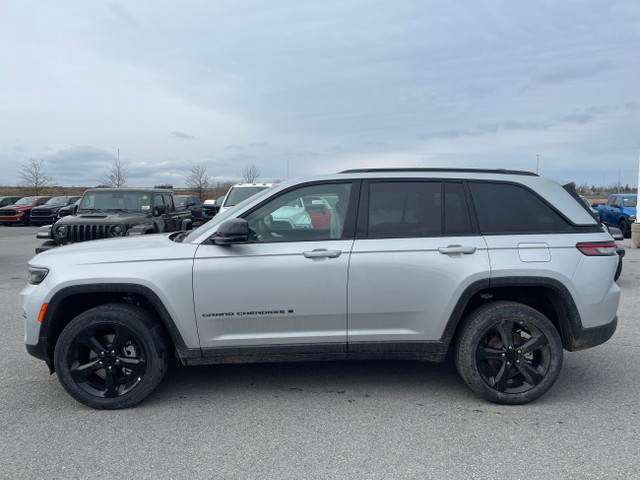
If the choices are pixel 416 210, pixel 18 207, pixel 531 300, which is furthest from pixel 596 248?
pixel 18 207

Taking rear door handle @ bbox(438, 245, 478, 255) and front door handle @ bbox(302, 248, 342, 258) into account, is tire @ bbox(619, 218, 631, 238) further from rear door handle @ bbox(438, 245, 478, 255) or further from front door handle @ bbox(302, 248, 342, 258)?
front door handle @ bbox(302, 248, 342, 258)

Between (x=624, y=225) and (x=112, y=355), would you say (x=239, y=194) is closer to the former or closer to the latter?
(x=112, y=355)

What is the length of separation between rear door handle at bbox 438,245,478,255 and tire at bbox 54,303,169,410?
7.29 ft

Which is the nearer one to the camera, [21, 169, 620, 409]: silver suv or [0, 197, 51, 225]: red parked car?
[21, 169, 620, 409]: silver suv

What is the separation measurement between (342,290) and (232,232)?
913 mm

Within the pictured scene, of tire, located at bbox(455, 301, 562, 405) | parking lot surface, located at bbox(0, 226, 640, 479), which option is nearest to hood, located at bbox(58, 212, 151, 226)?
parking lot surface, located at bbox(0, 226, 640, 479)

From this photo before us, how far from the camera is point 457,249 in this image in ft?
13.2

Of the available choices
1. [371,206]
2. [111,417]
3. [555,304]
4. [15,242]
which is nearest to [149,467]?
[111,417]

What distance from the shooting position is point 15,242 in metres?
19.1

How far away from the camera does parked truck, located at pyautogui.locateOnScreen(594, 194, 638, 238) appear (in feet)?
65.5

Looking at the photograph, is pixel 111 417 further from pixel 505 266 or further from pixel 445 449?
pixel 505 266

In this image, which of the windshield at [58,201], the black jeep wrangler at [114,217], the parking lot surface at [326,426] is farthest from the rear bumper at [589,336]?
the windshield at [58,201]

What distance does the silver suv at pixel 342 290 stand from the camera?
12.9ft

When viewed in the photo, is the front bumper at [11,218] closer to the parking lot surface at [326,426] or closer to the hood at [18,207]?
the hood at [18,207]
